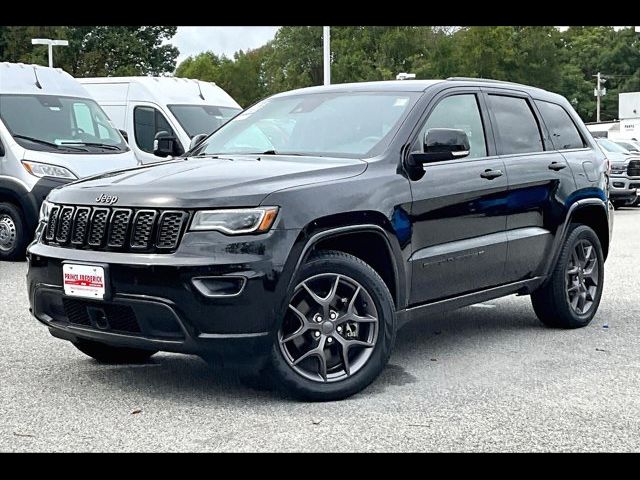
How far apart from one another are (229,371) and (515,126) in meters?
2.70

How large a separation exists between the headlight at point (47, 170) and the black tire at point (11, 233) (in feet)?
1.86

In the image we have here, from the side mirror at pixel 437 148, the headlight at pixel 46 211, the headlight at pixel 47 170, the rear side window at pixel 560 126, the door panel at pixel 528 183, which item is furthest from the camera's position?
the headlight at pixel 47 170

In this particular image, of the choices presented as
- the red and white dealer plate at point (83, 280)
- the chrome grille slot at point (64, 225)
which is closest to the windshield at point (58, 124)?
the chrome grille slot at point (64, 225)

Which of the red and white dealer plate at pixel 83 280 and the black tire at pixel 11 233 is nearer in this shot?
the red and white dealer plate at pixel 83 280

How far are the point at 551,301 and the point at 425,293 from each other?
1.83 metres

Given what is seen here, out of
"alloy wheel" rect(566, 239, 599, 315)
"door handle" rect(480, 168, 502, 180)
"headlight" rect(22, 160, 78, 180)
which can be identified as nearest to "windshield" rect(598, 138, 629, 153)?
"headlight" rect(22, 160, 78, 180)

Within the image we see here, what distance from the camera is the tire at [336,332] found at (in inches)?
209

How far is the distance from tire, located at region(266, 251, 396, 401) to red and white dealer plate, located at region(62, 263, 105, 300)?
37.1 inches

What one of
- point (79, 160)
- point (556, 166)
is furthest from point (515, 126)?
point (79, 160)

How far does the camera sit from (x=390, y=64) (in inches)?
2776

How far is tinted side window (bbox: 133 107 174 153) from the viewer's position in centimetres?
1650

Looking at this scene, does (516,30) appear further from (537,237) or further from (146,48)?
(537,237)

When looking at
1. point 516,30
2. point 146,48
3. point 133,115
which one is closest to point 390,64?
point 516,30

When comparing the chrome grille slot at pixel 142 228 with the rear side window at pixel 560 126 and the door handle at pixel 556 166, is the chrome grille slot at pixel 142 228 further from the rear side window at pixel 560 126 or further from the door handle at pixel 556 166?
the rear side window at pixel 560 126
